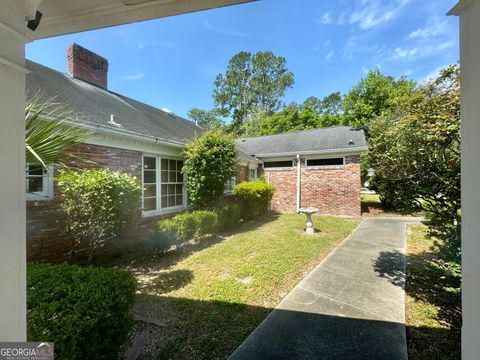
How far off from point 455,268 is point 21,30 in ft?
16.7

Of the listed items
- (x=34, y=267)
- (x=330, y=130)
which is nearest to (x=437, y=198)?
(x=34, y=267)

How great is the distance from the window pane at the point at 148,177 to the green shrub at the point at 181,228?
144cm

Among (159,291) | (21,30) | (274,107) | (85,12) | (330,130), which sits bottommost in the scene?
(159,291)

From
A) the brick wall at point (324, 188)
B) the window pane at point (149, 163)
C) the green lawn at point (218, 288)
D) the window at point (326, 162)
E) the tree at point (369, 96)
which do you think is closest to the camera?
the green lawn at point (218, 288)

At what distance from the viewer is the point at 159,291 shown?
165 inches

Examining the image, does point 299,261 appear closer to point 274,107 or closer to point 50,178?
point 50,178

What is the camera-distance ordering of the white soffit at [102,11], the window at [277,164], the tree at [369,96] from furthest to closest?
the tree at [369,96] < the window at [277,164] < the white soffit at [102,11]

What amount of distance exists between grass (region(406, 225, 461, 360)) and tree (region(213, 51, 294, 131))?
33.3 meters

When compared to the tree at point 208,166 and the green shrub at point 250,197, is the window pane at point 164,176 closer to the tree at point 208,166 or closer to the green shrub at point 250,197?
the tree at point 208,166

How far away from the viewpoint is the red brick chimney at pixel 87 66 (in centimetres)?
901

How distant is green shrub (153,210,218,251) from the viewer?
6167 mm

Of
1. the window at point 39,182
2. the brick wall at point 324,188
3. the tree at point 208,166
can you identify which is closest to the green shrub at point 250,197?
the tree at point 208,166

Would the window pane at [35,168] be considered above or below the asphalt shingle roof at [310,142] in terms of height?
below

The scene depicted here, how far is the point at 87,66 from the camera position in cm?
943
